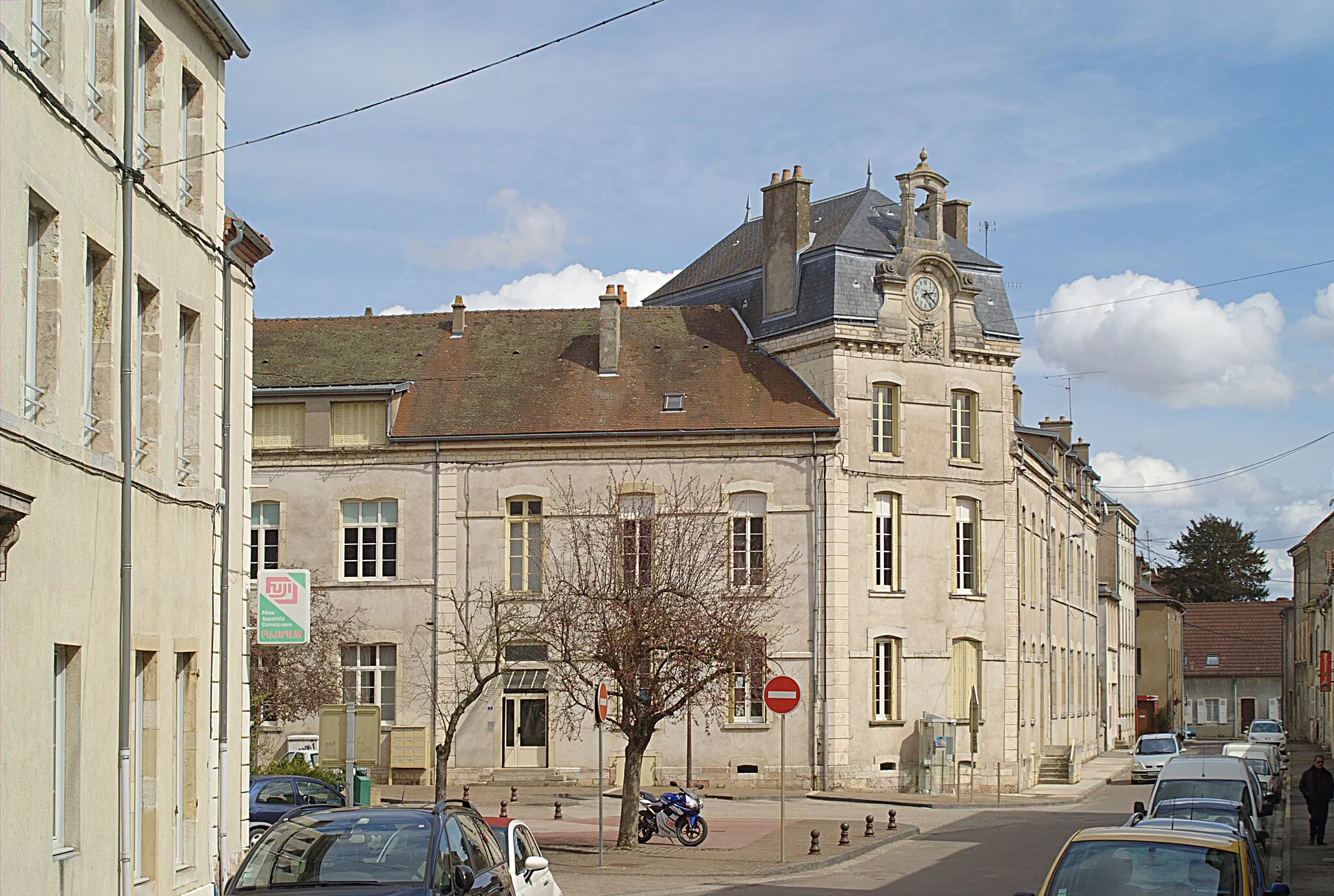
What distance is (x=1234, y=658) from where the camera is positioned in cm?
9138

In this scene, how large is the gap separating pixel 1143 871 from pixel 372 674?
3043cm

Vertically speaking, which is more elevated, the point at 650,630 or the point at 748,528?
the point at 748,528

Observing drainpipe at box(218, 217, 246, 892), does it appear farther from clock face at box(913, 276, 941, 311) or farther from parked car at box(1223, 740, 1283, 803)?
clock face at box(913, 276, 941, 311)

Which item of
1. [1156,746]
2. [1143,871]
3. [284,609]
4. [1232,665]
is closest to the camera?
[1143,871]

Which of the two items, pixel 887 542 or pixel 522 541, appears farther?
pixel 887 542

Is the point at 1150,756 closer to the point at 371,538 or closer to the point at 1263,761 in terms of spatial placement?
the point at 1263,761

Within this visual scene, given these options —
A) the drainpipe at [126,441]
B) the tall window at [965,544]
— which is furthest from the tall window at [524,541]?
the drainpipe at [126,441]

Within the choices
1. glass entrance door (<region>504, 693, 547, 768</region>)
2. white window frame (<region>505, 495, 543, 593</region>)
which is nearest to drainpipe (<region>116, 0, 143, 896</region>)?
glass entrance door (<region>504, 693, 547, 768</region>)

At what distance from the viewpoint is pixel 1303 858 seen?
25453mm

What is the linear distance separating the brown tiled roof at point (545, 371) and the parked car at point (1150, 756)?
15.1 m

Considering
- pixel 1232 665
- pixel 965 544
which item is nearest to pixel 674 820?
pixel 965 544

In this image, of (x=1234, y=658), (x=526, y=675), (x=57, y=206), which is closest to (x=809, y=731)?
(x=526, y=675)

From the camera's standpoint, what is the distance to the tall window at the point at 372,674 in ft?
129

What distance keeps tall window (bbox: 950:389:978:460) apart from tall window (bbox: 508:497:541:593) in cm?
1050
